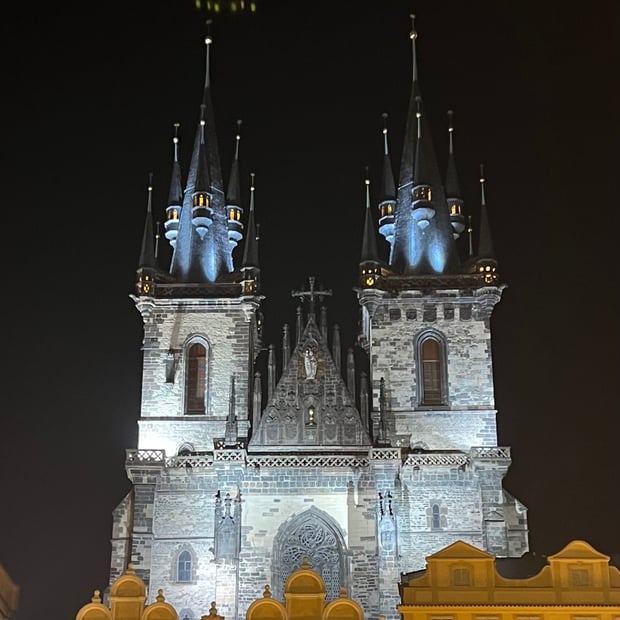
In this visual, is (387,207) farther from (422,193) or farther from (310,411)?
(310,411)

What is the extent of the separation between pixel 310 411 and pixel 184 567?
24.1 ft

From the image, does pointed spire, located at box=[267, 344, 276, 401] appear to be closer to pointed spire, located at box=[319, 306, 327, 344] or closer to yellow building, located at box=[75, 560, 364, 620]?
pointed spire, located at box=[319, 306, 327, 344]

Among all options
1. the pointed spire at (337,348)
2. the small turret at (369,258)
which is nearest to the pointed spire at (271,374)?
the pointed spire at (337,348)

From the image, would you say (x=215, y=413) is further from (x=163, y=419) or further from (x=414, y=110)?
(x=414, y=110)

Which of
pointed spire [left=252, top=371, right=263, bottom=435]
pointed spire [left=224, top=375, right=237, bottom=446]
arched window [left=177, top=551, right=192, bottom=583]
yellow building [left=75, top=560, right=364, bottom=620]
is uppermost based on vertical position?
pointed spire [left=252, top=371, right=263, bottom=435]

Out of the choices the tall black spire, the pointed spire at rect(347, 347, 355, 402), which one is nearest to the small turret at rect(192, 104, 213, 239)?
the tall black spire

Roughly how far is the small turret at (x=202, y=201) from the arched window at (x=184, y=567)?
1374 centimetres

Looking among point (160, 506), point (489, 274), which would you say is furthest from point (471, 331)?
point (160, 506)

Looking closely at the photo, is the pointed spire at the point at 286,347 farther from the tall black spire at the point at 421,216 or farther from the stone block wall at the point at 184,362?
the tall black spire at the point at 421,216

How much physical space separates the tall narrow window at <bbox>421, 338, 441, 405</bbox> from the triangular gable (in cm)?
293

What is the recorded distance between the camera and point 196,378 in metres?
49.1

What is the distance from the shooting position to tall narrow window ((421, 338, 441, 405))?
48.2 m

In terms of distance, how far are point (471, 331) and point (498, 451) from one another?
5.50 m

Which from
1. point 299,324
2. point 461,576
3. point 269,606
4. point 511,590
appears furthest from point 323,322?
point 269,606
